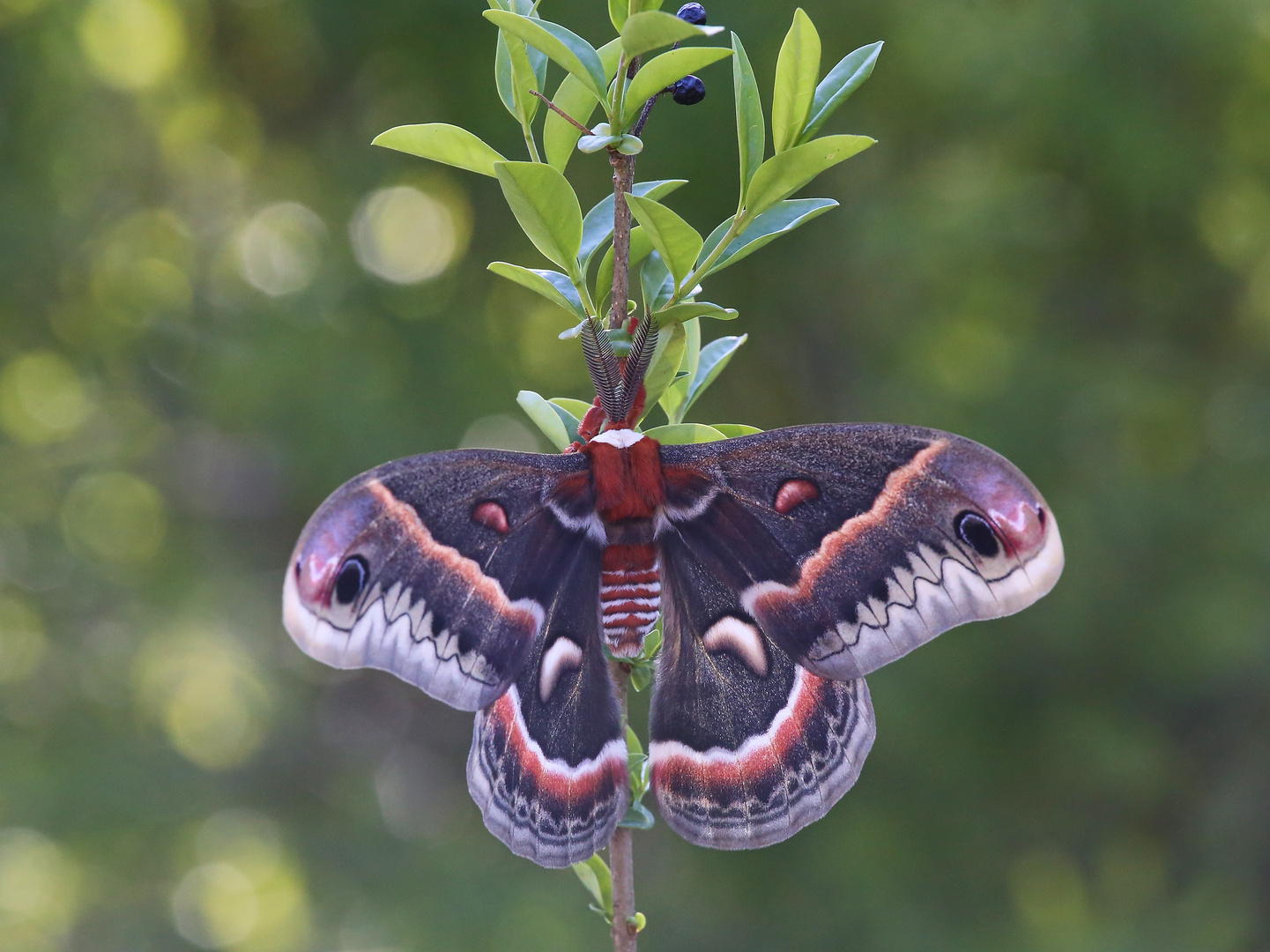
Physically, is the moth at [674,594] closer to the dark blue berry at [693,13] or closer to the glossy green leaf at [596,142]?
the glossy green leaf at [596,142]

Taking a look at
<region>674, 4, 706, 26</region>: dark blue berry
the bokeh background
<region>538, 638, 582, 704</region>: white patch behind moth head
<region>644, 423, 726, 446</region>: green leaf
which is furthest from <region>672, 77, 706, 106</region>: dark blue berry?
the bokeh background

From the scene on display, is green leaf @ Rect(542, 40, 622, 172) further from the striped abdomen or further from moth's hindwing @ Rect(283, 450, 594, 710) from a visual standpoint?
the striped abdomen

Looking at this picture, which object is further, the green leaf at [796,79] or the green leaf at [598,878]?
the green leaf at [598,878]

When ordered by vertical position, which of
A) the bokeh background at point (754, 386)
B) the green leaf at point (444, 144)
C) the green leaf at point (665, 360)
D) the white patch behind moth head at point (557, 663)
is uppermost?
the green leaf at point (444, 144)

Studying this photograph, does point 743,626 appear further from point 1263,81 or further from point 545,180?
point 1263,81

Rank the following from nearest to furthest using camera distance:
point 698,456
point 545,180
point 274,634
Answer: point 545,180
point 698,456
point 274,634

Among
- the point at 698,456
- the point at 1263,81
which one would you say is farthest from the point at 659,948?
the point at 1263,81

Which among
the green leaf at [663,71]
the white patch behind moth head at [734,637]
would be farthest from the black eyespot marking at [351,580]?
the green leaf at [663,71]
